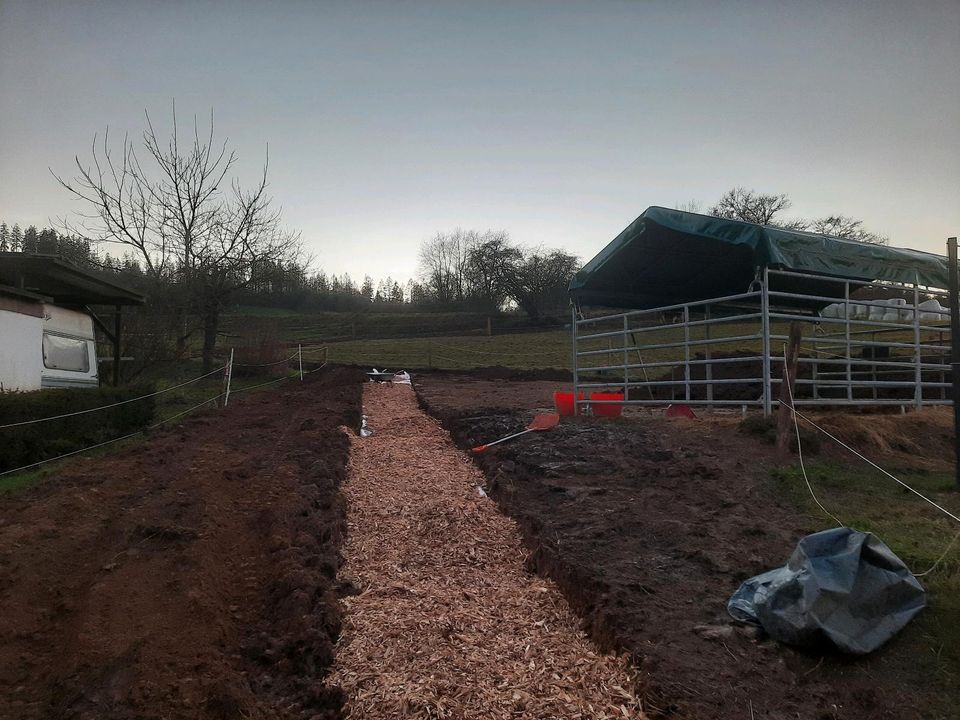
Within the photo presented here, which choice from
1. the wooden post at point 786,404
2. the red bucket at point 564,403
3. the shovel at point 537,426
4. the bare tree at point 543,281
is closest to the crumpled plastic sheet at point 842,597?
the wooden post at point 786,404

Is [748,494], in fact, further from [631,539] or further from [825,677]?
[825,677]

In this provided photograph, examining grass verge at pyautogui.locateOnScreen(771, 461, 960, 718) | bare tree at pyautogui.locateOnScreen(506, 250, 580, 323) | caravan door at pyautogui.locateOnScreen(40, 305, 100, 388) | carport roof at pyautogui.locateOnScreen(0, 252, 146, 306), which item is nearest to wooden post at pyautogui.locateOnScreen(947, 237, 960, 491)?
grass verge at pyautogui.locateOnScreen(771, 461, 960, 718)

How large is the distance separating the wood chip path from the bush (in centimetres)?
488

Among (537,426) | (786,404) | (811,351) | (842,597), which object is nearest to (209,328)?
(537,426)

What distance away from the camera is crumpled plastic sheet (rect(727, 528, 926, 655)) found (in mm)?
2916

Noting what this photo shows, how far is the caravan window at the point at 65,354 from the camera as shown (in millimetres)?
10992

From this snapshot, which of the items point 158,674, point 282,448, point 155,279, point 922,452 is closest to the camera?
point 158,674

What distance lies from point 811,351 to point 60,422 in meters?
11.8

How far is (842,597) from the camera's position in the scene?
9.70 ft

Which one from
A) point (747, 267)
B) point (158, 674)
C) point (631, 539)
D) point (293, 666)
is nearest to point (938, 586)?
point (631, 539)

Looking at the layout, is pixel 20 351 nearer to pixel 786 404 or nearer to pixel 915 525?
pixel 786 404

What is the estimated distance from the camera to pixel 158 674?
9.95ft

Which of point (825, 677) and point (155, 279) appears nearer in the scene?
point (825, 677)

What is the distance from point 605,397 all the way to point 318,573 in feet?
26.0
